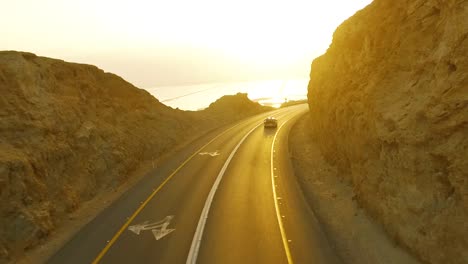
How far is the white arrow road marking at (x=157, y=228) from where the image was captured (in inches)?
694

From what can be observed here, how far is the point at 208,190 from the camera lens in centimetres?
2403

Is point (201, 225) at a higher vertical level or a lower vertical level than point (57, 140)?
lower

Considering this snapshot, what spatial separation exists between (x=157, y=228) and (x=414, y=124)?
12.1 metres

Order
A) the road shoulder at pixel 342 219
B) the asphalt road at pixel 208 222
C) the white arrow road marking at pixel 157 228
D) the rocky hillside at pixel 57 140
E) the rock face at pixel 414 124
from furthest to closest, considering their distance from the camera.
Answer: the rocky hillside at pixel 57 140
the white arrow road marking at pixel 157 228
the asphalt road at pixel 208 222
the road shoulder at pixel 342 219
the rock face at pixel 414 124

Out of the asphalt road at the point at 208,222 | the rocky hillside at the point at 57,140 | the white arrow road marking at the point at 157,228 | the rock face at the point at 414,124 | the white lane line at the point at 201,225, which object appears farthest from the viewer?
the rocky hillside at the point at 57,140

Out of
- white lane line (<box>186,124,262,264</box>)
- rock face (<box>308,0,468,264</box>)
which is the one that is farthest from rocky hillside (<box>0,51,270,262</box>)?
rock face (<box>308,0,468,264</box>)

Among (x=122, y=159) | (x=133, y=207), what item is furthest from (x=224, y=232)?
(x=122, y=159)

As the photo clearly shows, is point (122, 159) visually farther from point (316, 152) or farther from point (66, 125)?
point (316, 152)

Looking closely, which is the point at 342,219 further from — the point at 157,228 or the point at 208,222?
the point at 157,228

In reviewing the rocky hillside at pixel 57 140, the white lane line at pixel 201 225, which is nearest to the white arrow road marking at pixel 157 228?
the white lane line at pixel 201 225

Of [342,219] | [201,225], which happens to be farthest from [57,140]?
[342,219]

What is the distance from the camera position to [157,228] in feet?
60.1

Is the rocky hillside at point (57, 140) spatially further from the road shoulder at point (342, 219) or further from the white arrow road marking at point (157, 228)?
the road shoulder at point (342, 219)

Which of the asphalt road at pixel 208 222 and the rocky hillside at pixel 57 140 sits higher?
the rocky hillside at pixel 57 140
